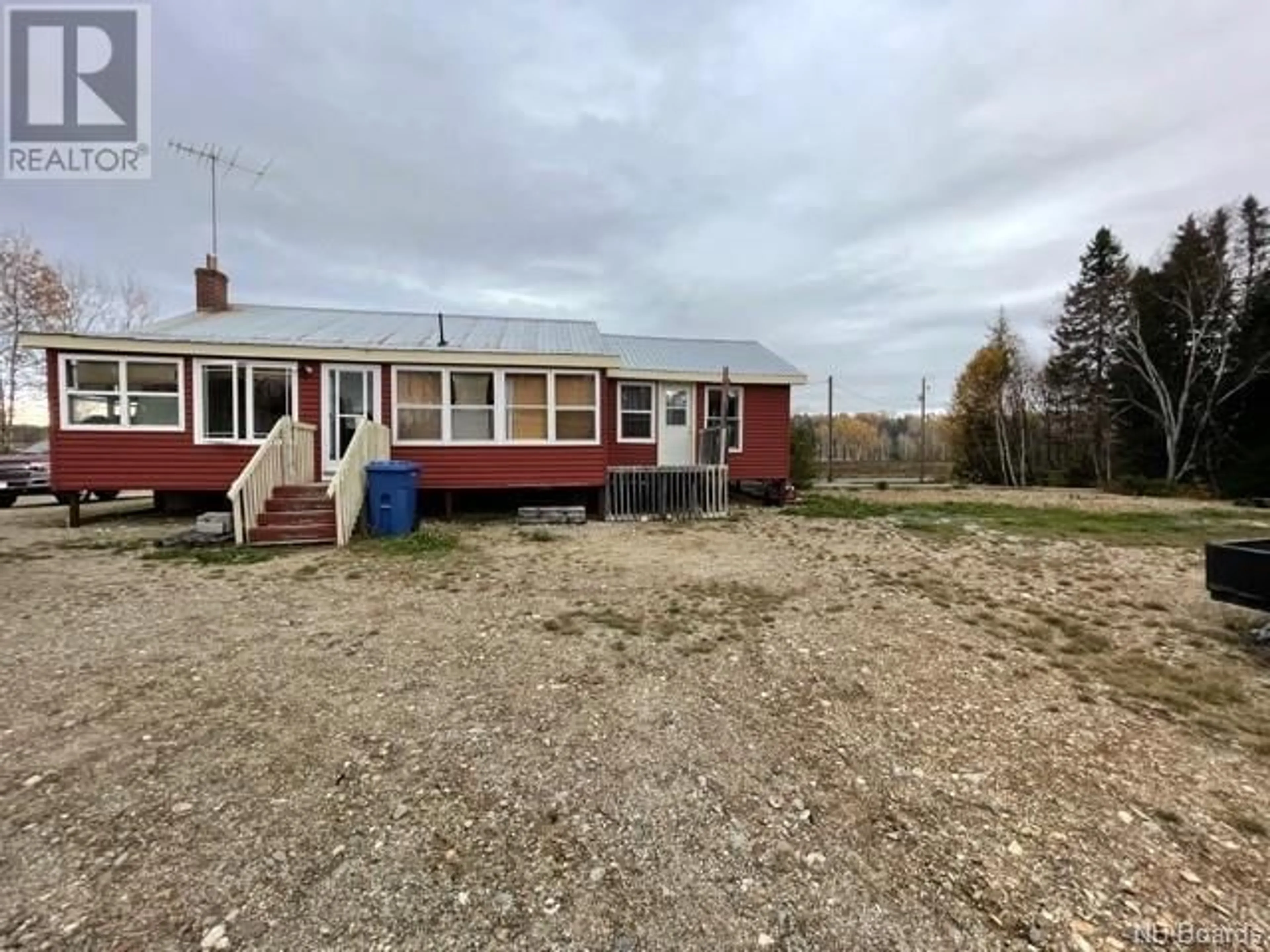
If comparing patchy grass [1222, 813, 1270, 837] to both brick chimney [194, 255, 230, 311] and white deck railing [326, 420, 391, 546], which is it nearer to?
white deck railing [326, 420, 391, 546]

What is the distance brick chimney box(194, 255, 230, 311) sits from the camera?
12.8 m

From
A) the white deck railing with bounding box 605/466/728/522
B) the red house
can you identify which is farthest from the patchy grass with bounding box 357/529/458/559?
the white deck railing with bounding box 605/466/728/522

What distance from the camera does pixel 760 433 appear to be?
45.1 ft

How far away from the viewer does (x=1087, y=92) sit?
1118 centimetres

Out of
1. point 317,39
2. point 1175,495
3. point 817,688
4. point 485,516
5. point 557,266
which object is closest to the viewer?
point 817,688

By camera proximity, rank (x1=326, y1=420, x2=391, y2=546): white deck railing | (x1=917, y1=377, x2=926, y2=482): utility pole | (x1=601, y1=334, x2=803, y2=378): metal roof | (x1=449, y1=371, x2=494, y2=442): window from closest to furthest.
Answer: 1. (x1=326, y1=420, x2=391, y2=546): white deck railing
2. (x1=449, y1=371, x2=494, y2=442): window
3. (x1=601, y1=334, x2=803, y2=378): metal roof
4. (x1=917, y1=377, x2=926, y2=482): utility pole

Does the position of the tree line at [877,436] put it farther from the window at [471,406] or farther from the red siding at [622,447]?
the window at [471,406]

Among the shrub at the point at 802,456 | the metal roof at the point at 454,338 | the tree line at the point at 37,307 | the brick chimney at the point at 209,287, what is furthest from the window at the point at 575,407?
the tree line at the point at 37,307

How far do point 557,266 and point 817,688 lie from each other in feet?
77.1

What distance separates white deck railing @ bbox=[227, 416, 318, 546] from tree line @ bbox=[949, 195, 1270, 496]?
85.4 ft

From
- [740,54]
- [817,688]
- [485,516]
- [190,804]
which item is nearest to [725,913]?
[817,688]

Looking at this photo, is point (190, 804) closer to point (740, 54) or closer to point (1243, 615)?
point (1243, 615)

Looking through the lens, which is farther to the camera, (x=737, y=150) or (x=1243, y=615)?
(x=737, y=150)

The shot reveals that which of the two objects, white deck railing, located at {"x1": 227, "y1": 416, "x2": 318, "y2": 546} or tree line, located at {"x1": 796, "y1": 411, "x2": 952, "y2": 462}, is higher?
tree line, located at {"x1": 796, "y1": 411, "x2": 952, "y2": 462}
